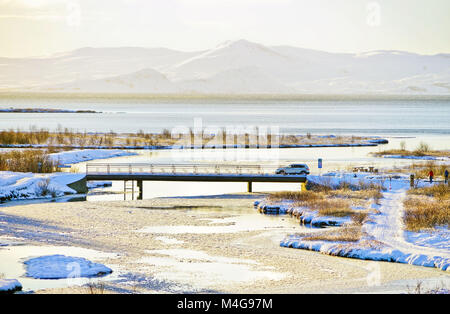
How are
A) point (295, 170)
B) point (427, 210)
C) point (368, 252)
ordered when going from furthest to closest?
point (295, 170), point (427, 210), point (368, 252)

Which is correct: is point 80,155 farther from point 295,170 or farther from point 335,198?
point 335,198

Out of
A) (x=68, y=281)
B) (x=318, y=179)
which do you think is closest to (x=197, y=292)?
(x=68, y=281)

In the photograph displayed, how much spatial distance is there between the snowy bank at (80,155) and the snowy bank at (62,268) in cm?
3741

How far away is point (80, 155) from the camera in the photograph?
77.0 metres

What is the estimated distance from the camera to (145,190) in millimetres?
60469

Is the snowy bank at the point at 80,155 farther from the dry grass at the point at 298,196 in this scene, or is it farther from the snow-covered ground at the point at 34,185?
the dry grass at the point at 298,196

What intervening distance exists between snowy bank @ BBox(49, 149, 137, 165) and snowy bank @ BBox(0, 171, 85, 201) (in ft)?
36.7

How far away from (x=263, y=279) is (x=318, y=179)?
25898 mm

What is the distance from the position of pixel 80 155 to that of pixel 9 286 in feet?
170

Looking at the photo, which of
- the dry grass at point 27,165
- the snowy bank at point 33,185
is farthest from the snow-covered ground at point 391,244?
the dry grass at point 27,165

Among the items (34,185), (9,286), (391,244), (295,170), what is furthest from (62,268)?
(295,170)

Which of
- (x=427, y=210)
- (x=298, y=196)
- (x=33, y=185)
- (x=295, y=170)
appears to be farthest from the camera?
(x=295, y=170)

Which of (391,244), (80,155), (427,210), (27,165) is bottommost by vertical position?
(391,244)
